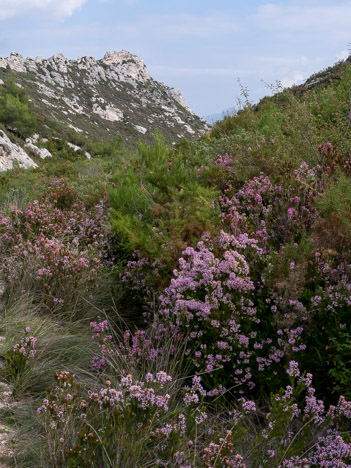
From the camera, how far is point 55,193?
23.8 feet

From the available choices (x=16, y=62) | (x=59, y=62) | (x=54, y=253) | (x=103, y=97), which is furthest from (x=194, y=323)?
Result: (x=59, y=62)

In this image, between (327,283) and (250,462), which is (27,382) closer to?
(250,462)

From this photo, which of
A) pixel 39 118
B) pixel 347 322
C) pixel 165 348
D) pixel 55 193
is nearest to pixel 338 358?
pixel 347 322

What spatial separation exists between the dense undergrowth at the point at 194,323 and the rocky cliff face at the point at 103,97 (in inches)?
2003

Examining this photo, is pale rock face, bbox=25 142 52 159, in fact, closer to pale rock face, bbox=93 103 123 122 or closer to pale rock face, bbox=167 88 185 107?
pale rock face, bbox=93 103 123 122

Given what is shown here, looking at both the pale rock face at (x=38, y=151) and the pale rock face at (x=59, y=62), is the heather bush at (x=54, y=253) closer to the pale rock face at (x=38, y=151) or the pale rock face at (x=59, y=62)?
the pale rock face at (x=38, y=151)

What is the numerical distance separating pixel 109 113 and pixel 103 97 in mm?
10979

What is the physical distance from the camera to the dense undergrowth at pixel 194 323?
96.3 inches

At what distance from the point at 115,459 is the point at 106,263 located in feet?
11.3

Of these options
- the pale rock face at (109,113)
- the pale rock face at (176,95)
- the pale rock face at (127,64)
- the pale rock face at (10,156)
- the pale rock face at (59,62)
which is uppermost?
the pale rock face at (127,64)

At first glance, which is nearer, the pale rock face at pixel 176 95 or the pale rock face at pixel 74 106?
the pale rock face at pixel 74 106

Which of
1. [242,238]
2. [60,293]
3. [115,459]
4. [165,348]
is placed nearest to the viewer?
[115,459]

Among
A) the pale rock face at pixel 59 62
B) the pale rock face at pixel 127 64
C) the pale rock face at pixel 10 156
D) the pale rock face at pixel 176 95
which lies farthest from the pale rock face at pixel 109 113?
the pale rock face at pixel 10 156

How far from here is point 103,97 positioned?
8988 centimetres
